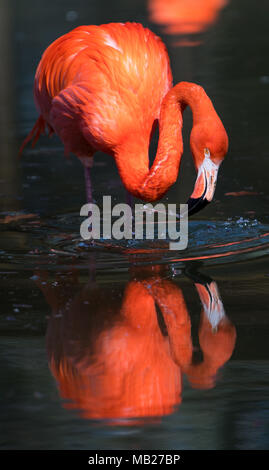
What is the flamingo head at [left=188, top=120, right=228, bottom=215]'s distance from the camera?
15.2 feet

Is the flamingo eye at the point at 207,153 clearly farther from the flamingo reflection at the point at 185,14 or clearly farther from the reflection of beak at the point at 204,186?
the flamingo reflection at the point at 185,14

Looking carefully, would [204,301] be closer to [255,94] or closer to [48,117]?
[48,117]

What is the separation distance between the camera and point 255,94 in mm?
9391

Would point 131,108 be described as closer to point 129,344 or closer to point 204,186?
point 204,186

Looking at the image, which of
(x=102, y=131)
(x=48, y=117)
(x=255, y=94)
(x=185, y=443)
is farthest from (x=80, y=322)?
(x=255, y=94)

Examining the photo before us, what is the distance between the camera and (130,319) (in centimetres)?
398

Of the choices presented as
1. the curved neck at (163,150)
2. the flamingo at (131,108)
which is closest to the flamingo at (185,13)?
the flamingo at (131,108)

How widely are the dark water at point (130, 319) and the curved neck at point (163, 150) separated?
387mm

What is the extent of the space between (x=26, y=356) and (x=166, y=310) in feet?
2.43

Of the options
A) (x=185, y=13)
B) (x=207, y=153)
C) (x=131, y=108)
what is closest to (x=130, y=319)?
(x=207, y=153)

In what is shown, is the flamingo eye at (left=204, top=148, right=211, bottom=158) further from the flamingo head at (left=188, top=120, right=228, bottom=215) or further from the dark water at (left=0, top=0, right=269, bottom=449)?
the dark water at (left=0, top=0, right=269, bottom=449)

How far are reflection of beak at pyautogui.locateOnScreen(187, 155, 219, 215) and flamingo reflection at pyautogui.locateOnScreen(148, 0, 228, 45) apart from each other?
9879mm

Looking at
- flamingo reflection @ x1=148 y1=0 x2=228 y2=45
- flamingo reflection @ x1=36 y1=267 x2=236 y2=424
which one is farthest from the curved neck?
flamingo reflection @ x1=148 y1=0 x2=228 y2=45

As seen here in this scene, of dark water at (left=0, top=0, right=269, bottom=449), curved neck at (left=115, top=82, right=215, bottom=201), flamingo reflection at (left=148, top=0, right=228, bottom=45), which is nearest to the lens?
dark water at (left=0, top=0, right=269, bottom=449)
